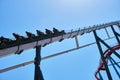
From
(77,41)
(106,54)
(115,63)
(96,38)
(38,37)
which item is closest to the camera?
(38,37)

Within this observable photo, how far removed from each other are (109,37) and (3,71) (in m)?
9.69

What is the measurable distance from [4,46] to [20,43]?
72 cm

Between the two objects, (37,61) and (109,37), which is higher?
(109,37)

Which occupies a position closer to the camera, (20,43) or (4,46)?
(4,46)

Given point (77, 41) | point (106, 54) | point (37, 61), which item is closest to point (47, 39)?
point (37, 61)

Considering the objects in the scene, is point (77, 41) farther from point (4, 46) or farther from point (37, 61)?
point (4, 46)

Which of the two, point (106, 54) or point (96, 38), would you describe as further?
point (106, 54)

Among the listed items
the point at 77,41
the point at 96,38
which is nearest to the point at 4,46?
the point at 77,41

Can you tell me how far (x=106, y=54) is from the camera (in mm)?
15211

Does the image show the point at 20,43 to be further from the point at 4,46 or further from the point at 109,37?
the point at 109,37

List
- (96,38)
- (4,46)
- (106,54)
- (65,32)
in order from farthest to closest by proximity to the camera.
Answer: (106,54) → (96,38) → (65,32) → (4,46)

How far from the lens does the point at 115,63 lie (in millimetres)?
12453

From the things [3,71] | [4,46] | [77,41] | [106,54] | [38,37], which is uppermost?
[106,54]

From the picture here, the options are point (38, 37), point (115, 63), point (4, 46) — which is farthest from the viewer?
point (115, 63)
